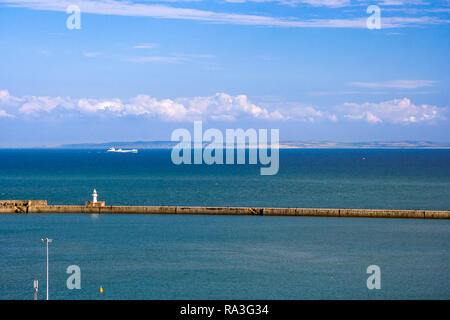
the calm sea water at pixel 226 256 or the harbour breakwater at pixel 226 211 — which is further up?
the harbour breakwater at pixel 226 211

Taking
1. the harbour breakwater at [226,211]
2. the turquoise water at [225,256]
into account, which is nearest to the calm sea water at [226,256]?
the turquoise water at [225,256]

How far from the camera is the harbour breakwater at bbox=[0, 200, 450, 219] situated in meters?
66.5

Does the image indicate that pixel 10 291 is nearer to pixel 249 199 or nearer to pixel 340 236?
pixel 340 236

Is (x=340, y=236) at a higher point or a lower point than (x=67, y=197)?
lower

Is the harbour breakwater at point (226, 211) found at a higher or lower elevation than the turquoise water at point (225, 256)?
higher

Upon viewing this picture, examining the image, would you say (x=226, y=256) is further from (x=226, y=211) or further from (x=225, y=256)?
(x=226, y=211)

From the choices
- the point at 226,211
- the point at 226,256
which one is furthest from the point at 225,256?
the point at 226,211

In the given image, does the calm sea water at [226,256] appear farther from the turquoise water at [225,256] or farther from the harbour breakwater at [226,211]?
the harbour breakwater at [226,211]

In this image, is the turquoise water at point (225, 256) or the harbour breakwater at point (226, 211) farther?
the harbour breakwater at point (226, 211)

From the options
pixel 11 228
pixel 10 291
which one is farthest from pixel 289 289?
pixel 11 228

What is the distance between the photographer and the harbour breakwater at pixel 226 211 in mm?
66500

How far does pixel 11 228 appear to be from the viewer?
5919 centimetres

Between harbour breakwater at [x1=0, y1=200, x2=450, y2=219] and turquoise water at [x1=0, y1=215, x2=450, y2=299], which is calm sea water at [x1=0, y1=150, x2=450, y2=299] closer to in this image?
turquoise water at [x1=0, y1=215, x2=450, y2=299]
